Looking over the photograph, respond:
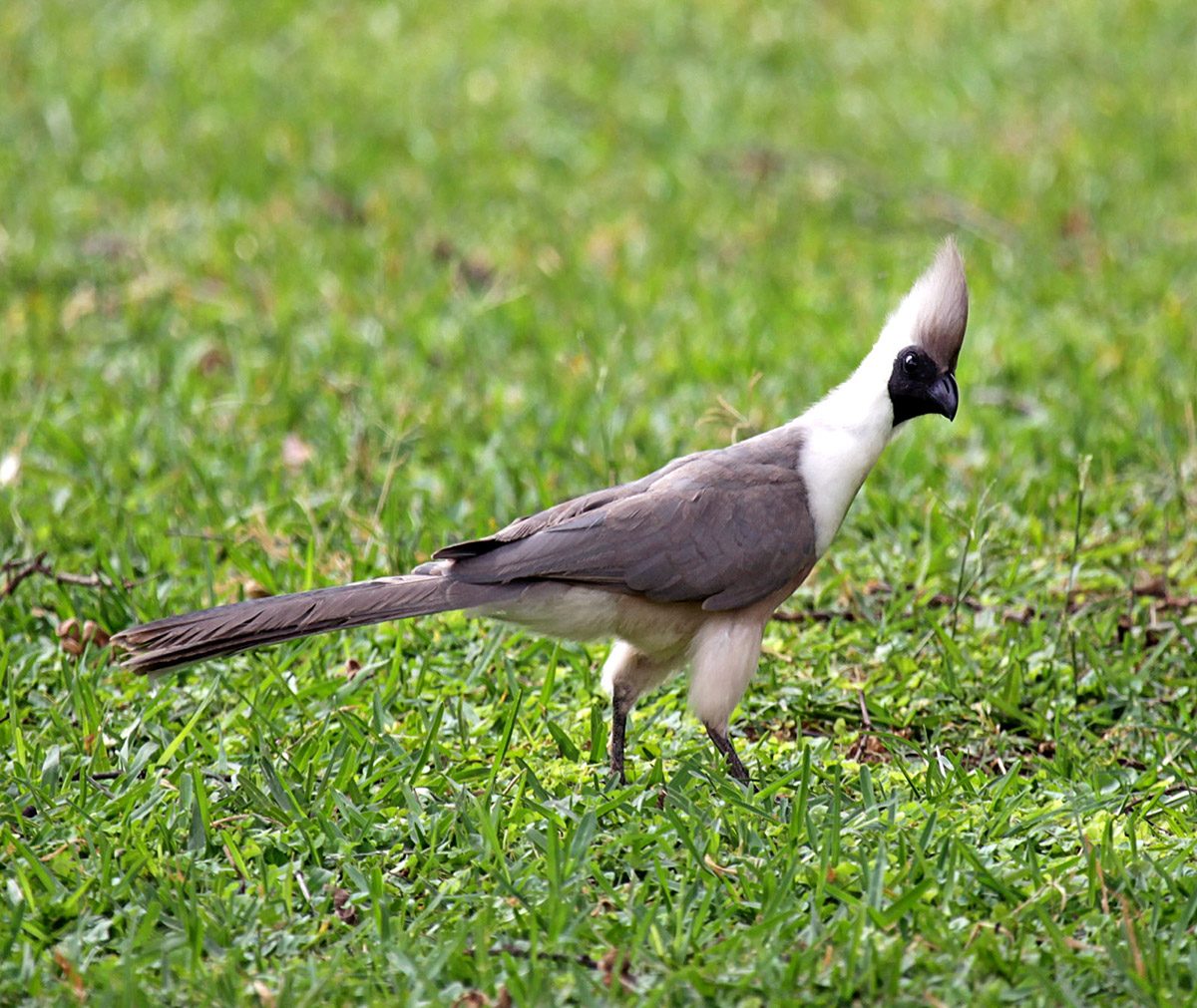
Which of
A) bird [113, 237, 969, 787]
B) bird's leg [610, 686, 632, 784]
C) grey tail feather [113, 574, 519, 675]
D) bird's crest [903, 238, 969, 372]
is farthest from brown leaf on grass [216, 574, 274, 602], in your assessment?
bird's crest [903, 238, 969, 372]

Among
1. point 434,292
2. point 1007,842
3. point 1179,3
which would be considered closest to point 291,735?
point 1007,842

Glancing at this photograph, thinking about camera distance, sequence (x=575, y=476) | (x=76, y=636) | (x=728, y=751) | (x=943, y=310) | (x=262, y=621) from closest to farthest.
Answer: (x=262, y=621) → (x=728, y=751) → (x=943, y=310) → (x=76, y=636) → (x=575, y=476)

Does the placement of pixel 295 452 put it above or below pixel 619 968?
above

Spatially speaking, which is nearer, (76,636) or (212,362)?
(76,636)

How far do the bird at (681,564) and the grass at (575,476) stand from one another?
27 centimetres

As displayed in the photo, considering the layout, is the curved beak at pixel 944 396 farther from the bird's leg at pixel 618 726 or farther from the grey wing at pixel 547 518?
the bird's leg at pixel 618 726

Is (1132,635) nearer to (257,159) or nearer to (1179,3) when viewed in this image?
(257,159)

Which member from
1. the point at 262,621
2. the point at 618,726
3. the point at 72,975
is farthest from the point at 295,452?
the point at 72,975

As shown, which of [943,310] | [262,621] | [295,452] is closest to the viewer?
[262,621]

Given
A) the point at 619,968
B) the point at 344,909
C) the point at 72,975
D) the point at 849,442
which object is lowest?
the point at 619,968

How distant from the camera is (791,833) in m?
3.26

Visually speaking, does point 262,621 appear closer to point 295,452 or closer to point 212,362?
point 295,452

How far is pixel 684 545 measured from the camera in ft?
12.1

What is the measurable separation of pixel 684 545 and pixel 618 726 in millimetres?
488
